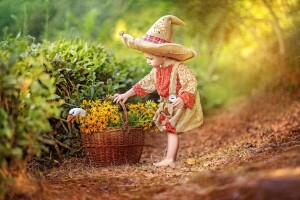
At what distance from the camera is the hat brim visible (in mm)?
5371

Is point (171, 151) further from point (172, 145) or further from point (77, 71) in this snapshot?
point (77, 71)

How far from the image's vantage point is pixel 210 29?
694cm

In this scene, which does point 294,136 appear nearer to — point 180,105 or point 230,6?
point 180,105

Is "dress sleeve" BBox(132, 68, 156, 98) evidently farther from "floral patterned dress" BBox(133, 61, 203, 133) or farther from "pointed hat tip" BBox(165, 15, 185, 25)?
"pointed hat tip" BBox(165, 15, 185, 25)

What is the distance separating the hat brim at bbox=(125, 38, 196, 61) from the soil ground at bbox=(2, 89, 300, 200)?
0.98 m

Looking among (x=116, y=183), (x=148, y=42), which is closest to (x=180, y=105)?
(x=148, y=42)

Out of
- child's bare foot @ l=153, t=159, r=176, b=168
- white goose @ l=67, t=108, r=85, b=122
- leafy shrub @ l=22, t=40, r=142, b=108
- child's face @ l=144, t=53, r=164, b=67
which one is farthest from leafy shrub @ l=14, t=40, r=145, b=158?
child's bare foot @ l=153, t=159, r=176, b=168

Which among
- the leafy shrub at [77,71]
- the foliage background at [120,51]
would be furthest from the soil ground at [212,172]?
the leafy shrub at [77,71]

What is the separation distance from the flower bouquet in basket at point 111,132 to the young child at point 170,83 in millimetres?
164

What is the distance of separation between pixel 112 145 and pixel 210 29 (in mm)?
2174

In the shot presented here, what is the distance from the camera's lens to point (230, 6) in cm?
739

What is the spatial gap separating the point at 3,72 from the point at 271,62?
5406 millimetres

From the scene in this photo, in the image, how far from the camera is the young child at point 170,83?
213 inches

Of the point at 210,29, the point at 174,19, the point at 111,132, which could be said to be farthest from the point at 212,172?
the point at 210,29
